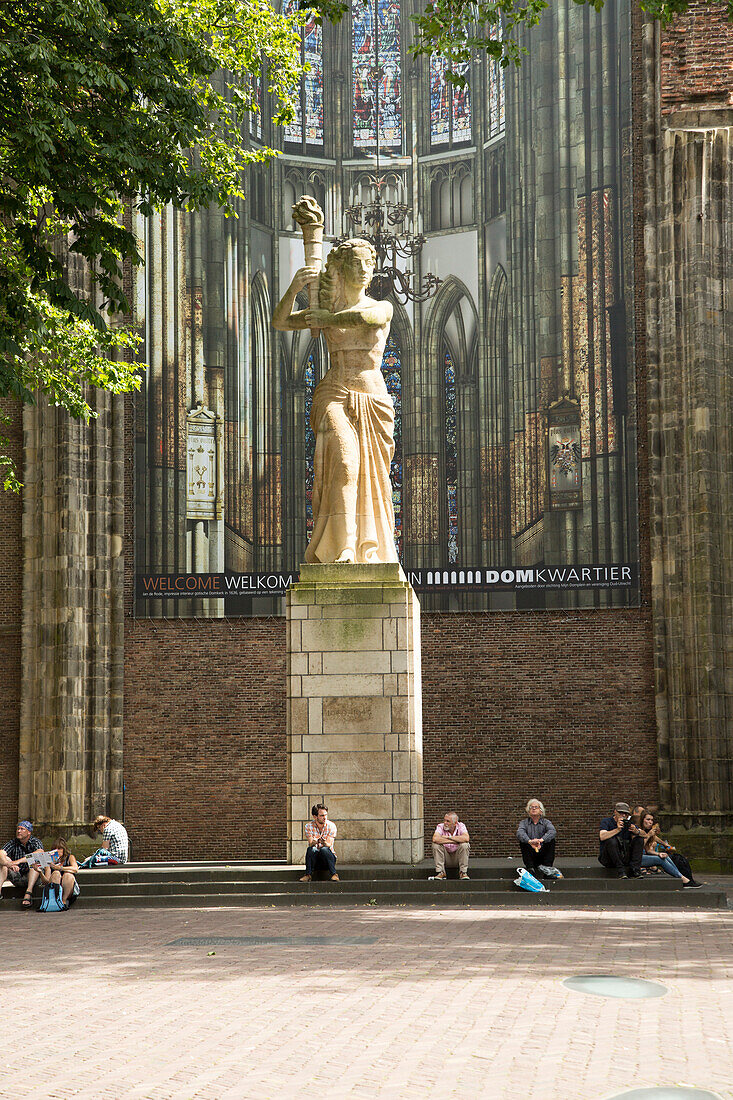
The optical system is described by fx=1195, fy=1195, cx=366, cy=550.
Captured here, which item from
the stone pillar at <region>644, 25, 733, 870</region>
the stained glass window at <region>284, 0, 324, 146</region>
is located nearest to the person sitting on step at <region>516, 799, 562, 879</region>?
the stone pillar at <region>644, 25, 733, 870</region>

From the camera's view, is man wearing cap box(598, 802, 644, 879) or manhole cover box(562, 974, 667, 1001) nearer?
manhole cover box(562, 974, 667, 1001)

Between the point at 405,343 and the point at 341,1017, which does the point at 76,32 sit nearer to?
the point at 341,1017

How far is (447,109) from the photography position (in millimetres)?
22000

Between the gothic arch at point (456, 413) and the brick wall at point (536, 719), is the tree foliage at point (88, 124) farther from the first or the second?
the brick wall at point (536, 719)

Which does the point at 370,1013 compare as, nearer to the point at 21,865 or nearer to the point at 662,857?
the point at 21,865

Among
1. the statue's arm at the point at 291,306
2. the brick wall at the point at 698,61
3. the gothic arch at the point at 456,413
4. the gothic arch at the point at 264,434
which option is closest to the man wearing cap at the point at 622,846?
the statue's arm at the point at 291,306

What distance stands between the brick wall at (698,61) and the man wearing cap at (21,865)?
1573cm

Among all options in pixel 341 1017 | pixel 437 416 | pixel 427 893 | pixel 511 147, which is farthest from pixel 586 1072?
pixel 511 147

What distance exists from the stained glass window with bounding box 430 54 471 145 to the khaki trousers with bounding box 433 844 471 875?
45.1 feet

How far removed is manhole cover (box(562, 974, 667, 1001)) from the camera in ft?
23.4

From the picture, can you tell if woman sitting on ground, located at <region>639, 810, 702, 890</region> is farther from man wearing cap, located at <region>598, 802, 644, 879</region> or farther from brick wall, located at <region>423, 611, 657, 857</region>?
brick wall, located at <region>423, 611, 657, 857</region>

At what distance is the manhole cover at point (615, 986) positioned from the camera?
23.4ft

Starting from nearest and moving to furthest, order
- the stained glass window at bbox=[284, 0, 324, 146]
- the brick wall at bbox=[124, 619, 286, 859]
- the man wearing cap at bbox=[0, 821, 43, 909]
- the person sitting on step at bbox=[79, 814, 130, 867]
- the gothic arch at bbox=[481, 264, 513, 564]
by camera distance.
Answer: the man wearing cap at bbox=[0, 821, 43, 909], the person sitting on step at bbox=[79, 814, 130, 867], the brick wall at bbox=[124, 619, 286, 859], the gothic arch at bbox=[481, 264, 513, 564], the stained glass window at bbox=[284, 0, 324, 146]

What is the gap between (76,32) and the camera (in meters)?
11.4
